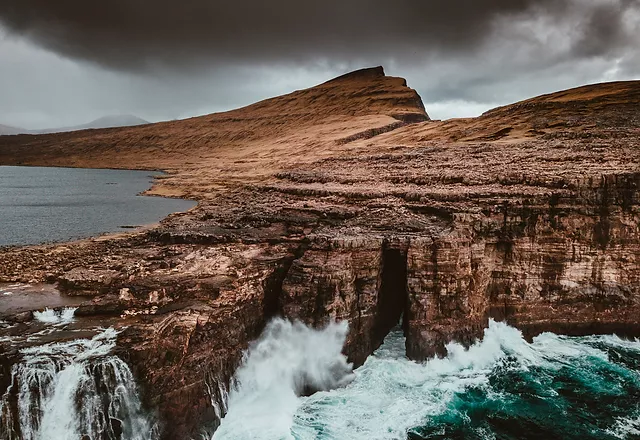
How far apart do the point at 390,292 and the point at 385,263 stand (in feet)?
8.07

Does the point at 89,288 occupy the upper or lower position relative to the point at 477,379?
upper

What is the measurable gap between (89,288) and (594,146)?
4265 centimetres

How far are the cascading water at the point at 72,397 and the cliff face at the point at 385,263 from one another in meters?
0.89

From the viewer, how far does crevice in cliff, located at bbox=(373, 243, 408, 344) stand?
31.4 m

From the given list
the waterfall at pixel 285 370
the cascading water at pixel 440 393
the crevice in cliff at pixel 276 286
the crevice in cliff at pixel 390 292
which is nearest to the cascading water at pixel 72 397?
the cascading water at pixel 440 393

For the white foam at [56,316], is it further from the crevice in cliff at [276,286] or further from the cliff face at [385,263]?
the crevice in cliff at [276,286]

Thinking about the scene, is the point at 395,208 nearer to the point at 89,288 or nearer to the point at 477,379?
the point at 477,379

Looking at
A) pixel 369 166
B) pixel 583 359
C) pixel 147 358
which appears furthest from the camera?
pixel 369 166

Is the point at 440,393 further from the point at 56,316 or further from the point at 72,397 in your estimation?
the point at 56,316

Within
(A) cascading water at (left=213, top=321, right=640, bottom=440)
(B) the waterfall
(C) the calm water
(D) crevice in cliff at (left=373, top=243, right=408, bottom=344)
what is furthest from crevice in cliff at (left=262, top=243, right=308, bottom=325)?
(C) the calm water

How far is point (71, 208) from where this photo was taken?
73125 mm

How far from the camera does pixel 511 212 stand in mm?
33594

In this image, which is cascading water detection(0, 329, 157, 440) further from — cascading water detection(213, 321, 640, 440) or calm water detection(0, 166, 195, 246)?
calm water detection(0, 166, 195, 246)

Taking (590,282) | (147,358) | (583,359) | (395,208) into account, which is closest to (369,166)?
(395,208)
